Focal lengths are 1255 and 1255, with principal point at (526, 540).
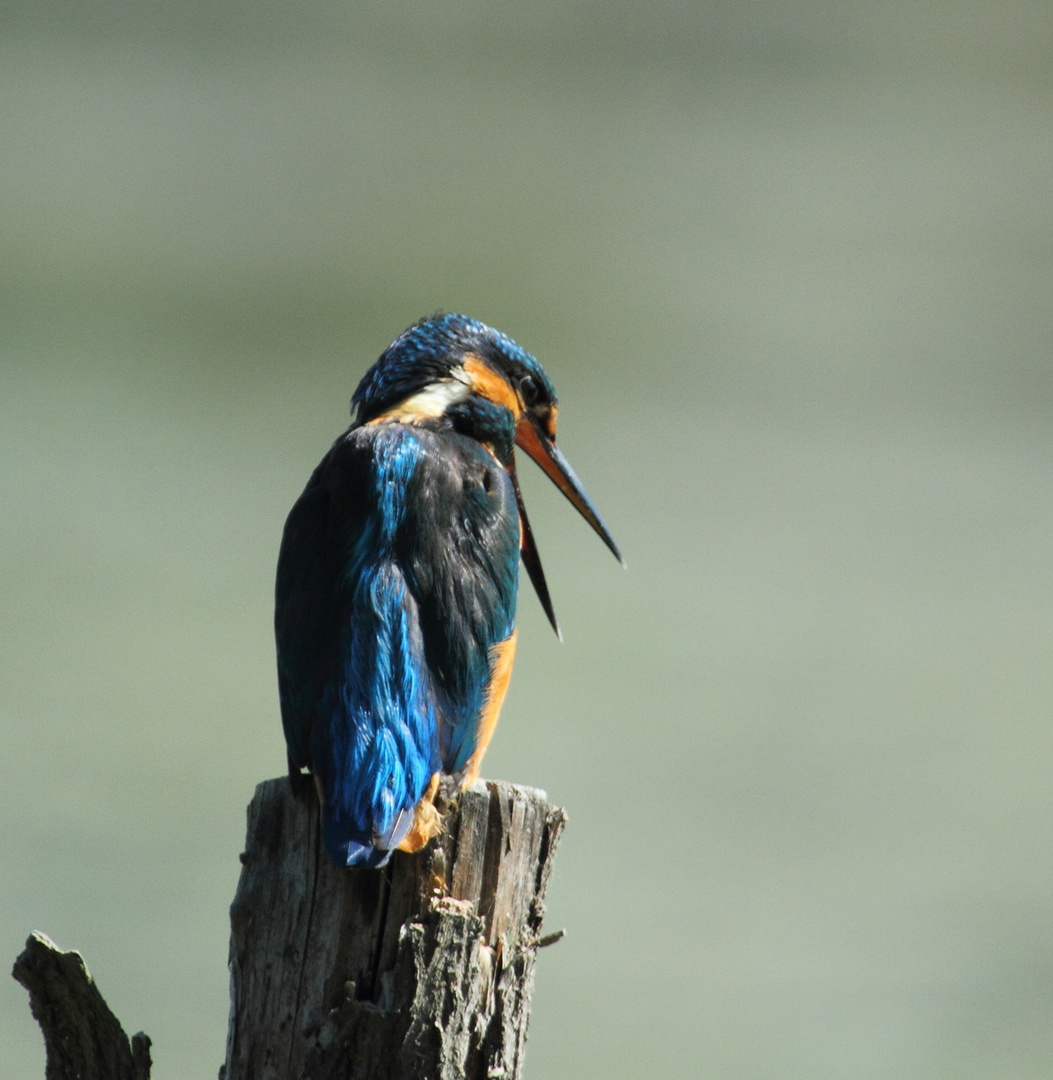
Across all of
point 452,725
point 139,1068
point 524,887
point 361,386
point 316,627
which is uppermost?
point 361,386

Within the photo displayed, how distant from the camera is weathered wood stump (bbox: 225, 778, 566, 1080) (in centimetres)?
164

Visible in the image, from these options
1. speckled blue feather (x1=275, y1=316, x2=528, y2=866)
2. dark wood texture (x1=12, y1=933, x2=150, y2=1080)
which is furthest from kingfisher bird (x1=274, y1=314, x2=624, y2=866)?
dark wood texture (x1=12, y1=933, x2=150, y2=1080)

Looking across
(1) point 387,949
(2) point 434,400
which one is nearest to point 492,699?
(1) point 387,949

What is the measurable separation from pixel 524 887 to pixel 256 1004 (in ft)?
1.31

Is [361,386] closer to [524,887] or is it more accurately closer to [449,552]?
[449,552]

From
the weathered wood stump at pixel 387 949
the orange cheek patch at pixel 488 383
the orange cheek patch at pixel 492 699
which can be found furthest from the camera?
the orange cheek patch at pixel 488 383

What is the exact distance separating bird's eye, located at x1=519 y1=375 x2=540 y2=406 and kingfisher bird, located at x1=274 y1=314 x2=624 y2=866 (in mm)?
238

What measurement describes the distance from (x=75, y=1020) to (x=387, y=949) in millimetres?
452

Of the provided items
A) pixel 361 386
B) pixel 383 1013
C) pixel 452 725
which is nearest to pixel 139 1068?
pixel 383 1013

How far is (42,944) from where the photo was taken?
172 centimetres

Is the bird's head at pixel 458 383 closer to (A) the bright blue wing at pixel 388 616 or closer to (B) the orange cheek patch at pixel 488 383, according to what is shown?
(B) the orange cheek patch at pixel 488 383

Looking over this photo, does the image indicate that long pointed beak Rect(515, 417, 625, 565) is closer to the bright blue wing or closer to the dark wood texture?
the bright blue wing

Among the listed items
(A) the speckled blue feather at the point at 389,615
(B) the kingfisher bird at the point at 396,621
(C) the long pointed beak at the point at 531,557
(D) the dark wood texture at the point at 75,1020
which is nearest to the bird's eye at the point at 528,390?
(C) the long pointed beak at the point at 531,557

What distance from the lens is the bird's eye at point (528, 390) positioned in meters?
2.58
